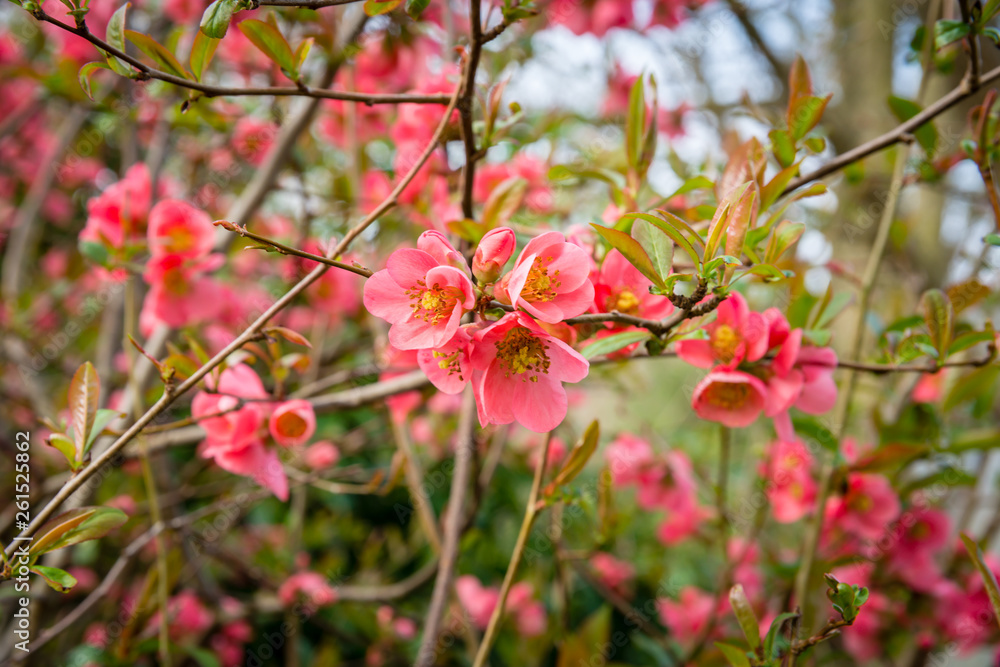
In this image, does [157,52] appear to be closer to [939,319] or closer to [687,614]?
[939,319]

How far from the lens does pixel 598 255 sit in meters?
0.67

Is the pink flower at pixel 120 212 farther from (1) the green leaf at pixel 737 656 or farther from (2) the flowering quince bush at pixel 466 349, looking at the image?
(1) the green leaf at pixel 737 656

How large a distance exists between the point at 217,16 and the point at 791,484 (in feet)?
3.88

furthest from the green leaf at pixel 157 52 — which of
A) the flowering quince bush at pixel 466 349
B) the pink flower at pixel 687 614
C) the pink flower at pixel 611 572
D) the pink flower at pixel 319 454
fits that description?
the pink flower at pixel 687 614

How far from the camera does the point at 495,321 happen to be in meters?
0.52

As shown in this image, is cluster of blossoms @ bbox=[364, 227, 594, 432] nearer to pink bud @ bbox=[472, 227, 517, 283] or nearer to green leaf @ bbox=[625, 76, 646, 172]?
pink bud @ bbox=[472, 227, 517, 283]

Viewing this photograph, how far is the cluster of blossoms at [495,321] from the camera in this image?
1.59 ft

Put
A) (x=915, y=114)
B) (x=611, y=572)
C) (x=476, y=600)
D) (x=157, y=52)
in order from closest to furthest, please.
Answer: (x=157, y=52) → (x=915, y=114) → (x=476, y=600) → (x=611, y=572)

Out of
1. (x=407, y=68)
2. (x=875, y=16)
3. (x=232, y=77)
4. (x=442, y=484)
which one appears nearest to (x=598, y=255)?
(x=407, y=68)

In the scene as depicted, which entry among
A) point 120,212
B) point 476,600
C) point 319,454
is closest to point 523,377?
point 120,212

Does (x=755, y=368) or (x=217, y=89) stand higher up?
(x=217, y=89)

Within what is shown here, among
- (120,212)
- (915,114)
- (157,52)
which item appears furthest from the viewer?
(120,212)

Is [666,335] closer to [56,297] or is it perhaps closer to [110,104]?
[110,104]

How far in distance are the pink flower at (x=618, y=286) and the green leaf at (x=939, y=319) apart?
306mm
